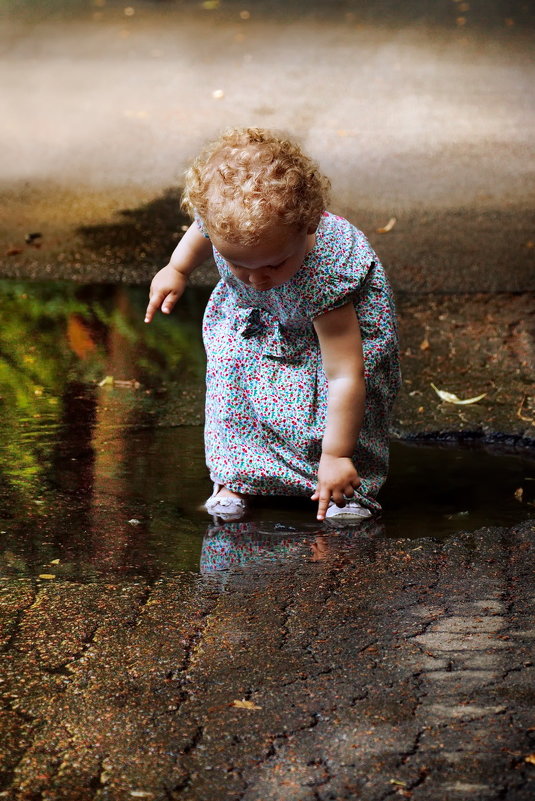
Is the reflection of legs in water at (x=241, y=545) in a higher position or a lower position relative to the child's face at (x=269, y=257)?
lower

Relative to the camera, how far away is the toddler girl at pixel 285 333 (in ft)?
8.86

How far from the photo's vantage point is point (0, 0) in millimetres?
13141

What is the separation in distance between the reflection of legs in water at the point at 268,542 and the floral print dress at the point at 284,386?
16 centimetres

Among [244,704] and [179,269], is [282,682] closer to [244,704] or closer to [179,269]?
[244,704]

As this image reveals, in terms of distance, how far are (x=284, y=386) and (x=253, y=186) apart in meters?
0.71

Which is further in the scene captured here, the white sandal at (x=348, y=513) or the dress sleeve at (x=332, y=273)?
the white sandal at (x=348, y=513)

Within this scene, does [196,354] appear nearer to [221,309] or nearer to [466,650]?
[221,309]

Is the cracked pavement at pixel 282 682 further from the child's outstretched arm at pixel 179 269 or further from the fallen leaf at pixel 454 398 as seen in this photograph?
the fallen leaf at pixel 454 398

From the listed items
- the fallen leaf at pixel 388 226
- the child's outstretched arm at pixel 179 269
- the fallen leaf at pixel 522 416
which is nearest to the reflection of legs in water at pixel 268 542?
the child's outstretched arm at pixel 179 269

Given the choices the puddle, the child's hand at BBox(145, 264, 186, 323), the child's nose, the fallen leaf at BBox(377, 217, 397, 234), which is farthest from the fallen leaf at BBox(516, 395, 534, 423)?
the fallen leaf at BBox(377, 217, 397, 234)

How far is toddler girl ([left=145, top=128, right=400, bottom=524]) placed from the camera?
2699mm

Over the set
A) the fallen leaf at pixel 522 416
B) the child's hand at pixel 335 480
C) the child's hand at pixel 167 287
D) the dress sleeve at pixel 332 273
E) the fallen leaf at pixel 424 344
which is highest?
the dress sleeve at pixel 332 273

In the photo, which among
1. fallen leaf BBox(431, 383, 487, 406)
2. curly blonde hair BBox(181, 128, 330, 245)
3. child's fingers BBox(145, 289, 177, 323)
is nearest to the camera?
curly blonde hair BBox(181, 128, 330, 245)

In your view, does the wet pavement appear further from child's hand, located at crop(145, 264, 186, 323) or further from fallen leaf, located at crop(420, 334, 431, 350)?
child's hand, located at crop(145, 264, 186, 323)
